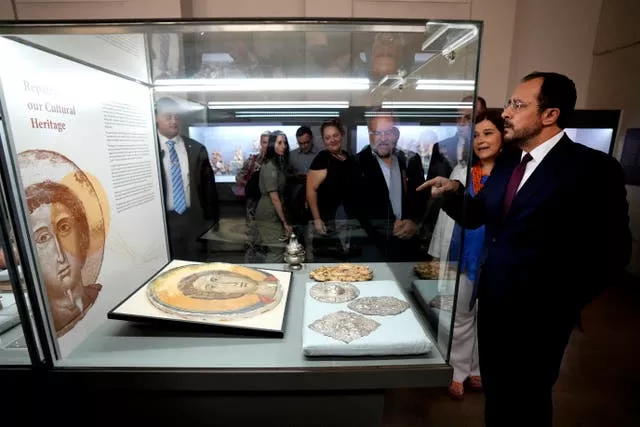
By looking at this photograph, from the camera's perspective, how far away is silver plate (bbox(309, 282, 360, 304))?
48.2 inches

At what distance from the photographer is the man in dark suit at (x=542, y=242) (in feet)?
3.74

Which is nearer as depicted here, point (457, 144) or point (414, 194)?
point (457, 144)

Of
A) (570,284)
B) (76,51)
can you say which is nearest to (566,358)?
(570,284)

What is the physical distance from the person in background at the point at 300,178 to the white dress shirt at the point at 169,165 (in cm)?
60

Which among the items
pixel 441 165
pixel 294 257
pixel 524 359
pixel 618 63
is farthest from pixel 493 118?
pixel 618 63

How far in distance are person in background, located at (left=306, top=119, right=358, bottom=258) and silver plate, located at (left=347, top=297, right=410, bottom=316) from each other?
88cm

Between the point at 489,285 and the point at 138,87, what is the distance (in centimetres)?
175

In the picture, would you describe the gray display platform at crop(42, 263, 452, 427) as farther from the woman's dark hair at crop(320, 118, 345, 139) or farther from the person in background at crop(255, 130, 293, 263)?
the woman's dark hair at crop(320, 118, 345, 139)

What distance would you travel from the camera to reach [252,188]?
6.57 ft

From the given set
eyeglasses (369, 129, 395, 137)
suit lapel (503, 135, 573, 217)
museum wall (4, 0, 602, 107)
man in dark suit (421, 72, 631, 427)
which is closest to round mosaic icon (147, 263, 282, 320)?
man in dark suit (421, 72, 631, 427)

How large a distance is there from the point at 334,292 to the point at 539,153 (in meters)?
0.96

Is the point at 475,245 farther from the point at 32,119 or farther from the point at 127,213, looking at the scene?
the point at 32,119

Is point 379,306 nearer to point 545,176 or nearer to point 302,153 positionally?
point 545,176

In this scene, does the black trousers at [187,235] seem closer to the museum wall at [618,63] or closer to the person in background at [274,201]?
the person in background at [274,201]
